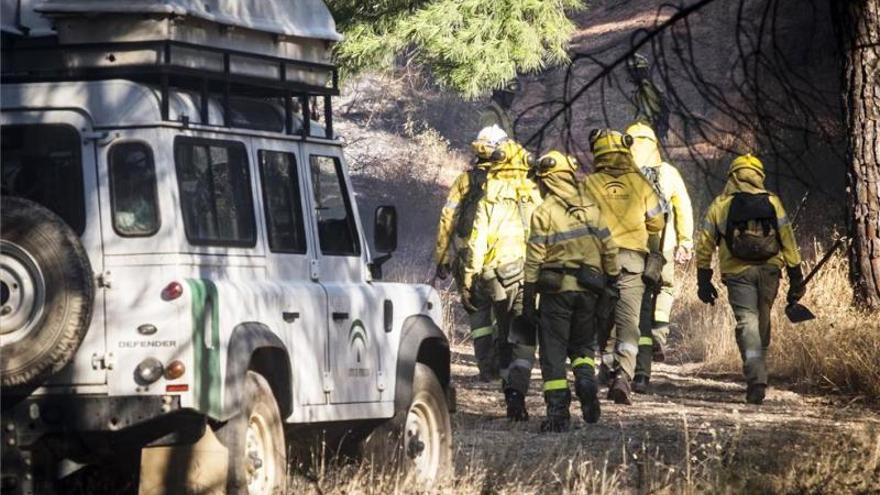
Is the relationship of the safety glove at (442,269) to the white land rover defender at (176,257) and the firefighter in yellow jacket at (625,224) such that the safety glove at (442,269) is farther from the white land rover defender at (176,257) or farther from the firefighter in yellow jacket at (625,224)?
the white land rover defender at (176,257)

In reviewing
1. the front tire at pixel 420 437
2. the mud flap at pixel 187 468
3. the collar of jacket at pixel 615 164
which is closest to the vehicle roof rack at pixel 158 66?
the mud flap at pixel 187 468

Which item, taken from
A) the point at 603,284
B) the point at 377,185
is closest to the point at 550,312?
the point at 603,284

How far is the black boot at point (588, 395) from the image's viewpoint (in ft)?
45.7

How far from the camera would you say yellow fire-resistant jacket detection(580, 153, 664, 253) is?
15328 millimetres

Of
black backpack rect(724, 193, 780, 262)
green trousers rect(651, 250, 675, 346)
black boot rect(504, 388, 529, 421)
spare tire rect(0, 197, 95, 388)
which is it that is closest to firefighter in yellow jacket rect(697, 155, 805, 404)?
black backpack rect(724, 193, 780, 262)

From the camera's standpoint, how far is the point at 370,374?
1049cm

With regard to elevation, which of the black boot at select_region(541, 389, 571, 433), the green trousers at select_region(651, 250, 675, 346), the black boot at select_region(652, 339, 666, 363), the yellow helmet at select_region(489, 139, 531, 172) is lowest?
the black boot at select_region(541, 389, 571, 433)

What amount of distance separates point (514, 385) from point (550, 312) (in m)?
0.72

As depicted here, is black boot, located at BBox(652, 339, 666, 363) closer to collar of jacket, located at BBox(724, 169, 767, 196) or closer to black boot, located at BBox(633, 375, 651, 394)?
black boot, located at BBox(633, 375, 651, 394)

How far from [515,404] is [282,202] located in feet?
15.3

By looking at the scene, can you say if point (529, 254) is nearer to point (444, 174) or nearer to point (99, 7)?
point (99, 7)

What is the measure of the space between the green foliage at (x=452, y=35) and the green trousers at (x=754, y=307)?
21.1 ft

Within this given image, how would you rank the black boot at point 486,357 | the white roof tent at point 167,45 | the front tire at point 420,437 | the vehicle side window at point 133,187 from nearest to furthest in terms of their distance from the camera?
1. the vehicle side window at point 133,187
2. the white roof tent at point 167,45
3. the front tire at point 420,437
4. the black boot at point 486,357

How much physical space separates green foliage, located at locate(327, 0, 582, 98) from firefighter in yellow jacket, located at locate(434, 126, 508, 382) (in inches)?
186
